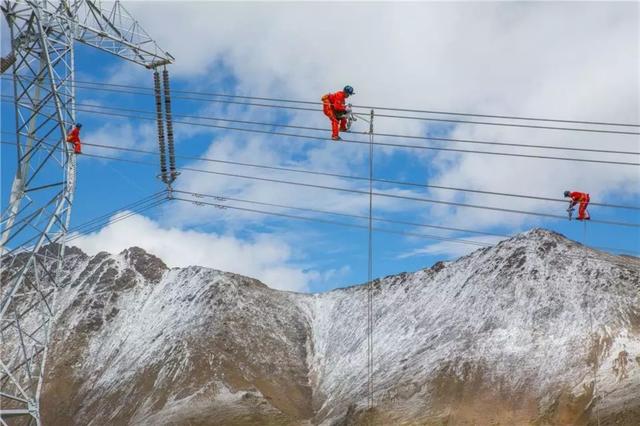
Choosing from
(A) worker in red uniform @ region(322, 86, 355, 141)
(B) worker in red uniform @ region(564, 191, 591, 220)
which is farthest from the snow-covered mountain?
(A) worker in red uniform @ region(322, 86, 355, 141)

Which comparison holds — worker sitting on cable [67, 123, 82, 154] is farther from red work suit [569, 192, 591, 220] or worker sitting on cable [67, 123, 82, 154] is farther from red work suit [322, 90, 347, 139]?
red work suit [569, 192, 591, 220]

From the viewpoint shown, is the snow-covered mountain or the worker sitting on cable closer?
the worker sitting on cable

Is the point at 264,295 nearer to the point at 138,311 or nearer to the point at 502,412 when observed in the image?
the point at 138,311

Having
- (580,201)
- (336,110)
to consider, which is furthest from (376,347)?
(336,110)

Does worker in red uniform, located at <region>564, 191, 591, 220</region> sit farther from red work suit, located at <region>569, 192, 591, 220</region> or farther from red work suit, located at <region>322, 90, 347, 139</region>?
red work suit, located at <region>322, 90, 347, 139</region>

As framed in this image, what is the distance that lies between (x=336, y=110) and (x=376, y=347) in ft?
279

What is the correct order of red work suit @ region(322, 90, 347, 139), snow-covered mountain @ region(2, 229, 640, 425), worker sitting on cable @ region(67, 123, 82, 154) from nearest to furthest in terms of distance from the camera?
red work suit @ region(322, 90, 347, 139) → worker sitting on cable @ region(67, 123, 82, 154) → snow-covered mountain @ region(2, 229, 640, 425)

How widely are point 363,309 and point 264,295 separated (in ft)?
54.7

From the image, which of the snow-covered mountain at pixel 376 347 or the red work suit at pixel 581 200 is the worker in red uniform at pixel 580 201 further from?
the snow-covered mountain at pixel 376 347

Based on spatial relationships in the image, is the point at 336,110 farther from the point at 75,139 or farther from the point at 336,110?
the point at 75,139

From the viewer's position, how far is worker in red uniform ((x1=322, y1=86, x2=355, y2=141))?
986 inches

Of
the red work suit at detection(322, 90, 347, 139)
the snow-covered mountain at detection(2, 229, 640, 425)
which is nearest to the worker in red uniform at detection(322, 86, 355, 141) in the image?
the red work suit at detection(322, 90, 347, 139)

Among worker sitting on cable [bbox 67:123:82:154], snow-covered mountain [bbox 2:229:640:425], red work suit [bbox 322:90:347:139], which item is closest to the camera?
red work suit [bbox 322:90:347:139]

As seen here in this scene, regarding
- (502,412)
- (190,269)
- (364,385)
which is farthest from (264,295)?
(502,412)
